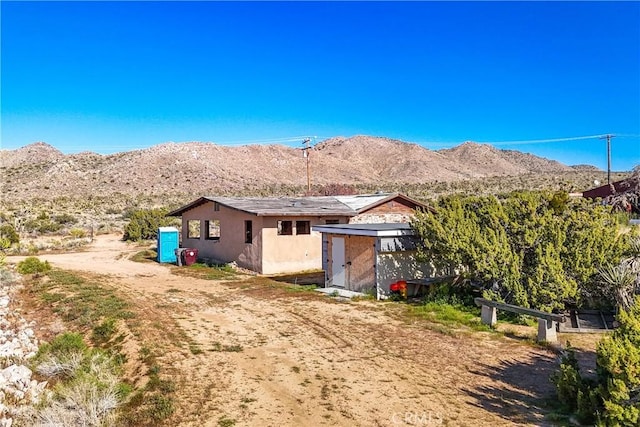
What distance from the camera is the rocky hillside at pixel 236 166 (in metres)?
79.0

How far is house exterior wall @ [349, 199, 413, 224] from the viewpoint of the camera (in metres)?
23.0

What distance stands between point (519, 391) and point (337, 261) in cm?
977

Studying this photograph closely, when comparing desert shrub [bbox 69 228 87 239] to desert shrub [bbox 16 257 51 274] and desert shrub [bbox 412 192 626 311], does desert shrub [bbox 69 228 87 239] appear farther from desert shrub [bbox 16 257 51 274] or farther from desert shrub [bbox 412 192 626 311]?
desert shrub [bbox 412 192 626 311]

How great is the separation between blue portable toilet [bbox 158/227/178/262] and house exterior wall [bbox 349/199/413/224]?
356 inches

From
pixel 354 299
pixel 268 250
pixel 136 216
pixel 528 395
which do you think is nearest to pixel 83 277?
pixel 268 250

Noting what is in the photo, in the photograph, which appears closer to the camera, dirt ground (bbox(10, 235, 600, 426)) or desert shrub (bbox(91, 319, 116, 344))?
dirt ground (bbox(10, 235, 600, 426))

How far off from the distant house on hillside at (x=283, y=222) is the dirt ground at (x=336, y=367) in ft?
21.2

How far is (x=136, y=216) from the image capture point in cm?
3897

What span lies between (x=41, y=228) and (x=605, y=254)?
38.2 meters

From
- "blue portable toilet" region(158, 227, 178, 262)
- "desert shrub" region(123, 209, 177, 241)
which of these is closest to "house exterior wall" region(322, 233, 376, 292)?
"blue portable toilet" region(158, 227, 178, 262)

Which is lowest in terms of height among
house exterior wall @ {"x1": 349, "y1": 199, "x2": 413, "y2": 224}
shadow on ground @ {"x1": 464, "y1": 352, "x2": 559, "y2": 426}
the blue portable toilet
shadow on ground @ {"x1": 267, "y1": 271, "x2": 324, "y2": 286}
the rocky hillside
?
shadow on ground @ {"x1": 464, "y1": 352, "x2": 559, "y2": 426}

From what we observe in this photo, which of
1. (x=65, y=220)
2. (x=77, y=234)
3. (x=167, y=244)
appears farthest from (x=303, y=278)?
(x=65, y=220)

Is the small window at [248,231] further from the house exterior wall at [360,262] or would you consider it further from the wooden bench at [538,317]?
the wooden bench at [538,317]

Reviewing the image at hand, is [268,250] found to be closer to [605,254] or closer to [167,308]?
[167,308]
